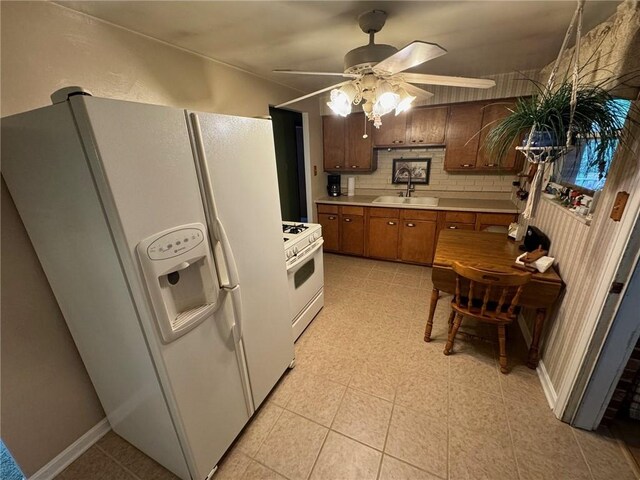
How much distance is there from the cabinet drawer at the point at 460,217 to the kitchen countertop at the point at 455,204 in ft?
0.21

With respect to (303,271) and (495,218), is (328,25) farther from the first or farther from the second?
(495,218)

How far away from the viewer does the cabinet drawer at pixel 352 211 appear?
12.1 feet

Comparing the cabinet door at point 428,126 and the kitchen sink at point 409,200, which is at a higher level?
the cabinet door at point 428,126

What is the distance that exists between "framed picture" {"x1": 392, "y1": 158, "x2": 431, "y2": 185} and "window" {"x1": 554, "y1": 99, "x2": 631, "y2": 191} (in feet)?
5.35

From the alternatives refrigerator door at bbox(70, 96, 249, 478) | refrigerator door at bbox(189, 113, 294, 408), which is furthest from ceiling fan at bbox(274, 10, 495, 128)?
refrigerator door at bbox(70, 96, 249, 478)

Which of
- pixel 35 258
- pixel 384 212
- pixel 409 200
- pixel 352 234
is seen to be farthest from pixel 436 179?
pixel 35 258

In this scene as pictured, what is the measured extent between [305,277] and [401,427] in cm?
123

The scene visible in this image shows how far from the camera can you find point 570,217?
1705 mm

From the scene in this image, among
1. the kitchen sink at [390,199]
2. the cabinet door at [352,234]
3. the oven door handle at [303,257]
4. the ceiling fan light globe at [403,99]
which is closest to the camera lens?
the ceiling fan light globe at [403,99]

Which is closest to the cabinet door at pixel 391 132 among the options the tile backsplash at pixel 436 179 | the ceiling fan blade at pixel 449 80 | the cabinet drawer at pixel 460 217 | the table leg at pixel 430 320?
the tile backsplash at pixel 436 179

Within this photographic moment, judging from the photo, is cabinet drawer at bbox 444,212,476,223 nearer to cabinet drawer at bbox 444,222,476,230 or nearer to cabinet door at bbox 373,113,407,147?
cabinet drawer at bbox 444,222,476,230

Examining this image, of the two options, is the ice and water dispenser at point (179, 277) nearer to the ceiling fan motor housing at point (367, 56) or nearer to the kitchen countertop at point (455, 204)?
the ceiling fan motor housing at point (367, 56)

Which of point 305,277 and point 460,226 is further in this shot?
point 460,226

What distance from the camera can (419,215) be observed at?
334 centimetres
